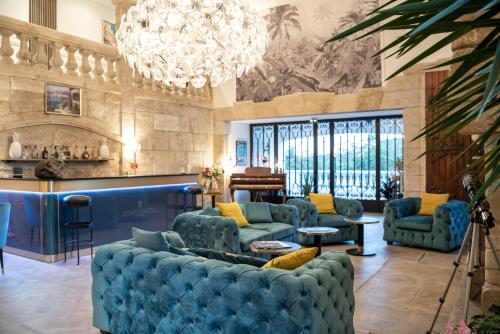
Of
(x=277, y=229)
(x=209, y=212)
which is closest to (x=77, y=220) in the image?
(x=209, y=212)

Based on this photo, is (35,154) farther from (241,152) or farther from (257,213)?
(241,152)

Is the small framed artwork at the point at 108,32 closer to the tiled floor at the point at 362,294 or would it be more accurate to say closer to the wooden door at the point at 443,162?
the tiled floor at the point at 362,294

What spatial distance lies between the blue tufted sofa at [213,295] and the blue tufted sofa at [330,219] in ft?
13.2

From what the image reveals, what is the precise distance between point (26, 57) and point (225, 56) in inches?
180

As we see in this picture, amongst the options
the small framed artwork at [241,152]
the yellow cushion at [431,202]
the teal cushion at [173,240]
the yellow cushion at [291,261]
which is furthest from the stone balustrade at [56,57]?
the yellow cushion at [291,261]

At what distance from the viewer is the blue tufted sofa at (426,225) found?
6484 mm

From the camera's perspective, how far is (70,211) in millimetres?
6426

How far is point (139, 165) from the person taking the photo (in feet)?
33.6

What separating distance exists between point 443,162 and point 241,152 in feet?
20.7

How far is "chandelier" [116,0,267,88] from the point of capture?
17.7 feet

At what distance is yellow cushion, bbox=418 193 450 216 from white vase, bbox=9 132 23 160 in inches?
293

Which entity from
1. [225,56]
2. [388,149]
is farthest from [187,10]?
[388,149]

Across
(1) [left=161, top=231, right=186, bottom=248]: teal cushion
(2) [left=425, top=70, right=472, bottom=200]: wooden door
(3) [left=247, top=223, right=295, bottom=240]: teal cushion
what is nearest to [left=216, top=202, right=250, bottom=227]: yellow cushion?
(3) [left=247, top=223, right=295, bottom=240]: teal cushion

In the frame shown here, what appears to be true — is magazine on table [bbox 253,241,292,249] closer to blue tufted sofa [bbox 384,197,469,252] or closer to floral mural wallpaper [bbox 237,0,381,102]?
blue tufted sofa [bbox 384,197,469,252]
